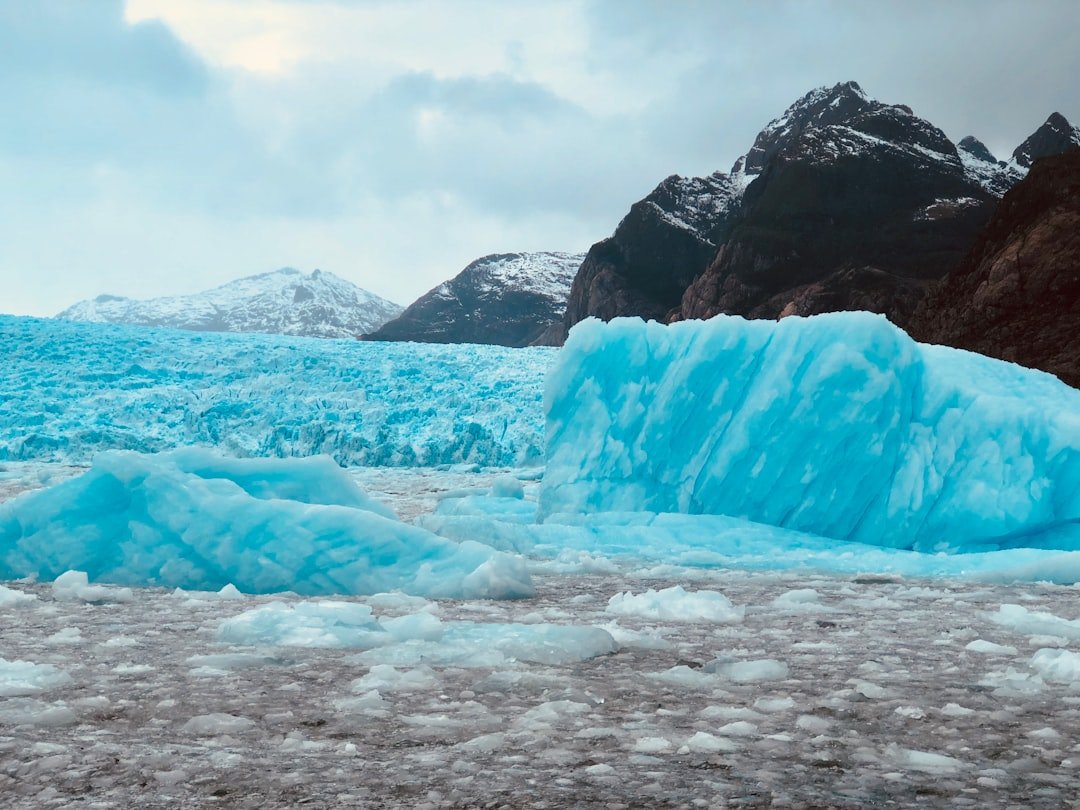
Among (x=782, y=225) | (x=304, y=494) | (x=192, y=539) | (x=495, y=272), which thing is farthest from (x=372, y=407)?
(x=495, y=272)

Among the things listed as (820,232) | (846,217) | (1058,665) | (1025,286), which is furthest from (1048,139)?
(1058,665)

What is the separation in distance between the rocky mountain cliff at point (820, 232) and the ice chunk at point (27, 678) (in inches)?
1880

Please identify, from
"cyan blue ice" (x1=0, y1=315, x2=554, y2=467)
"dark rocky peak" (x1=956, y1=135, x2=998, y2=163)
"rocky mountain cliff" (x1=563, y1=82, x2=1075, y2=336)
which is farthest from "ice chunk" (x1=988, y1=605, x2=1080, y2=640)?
"dark rocky peak" (x1=956, y1=135, x2=998, y2=163)

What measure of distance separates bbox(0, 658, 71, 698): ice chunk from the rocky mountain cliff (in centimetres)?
4774

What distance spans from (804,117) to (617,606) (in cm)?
9349

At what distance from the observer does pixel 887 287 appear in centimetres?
5031

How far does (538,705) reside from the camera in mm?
3145

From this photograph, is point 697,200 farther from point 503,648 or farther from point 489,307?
point 503,648

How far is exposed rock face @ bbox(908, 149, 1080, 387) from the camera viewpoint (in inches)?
1371

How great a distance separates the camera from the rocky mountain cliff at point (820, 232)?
182ft

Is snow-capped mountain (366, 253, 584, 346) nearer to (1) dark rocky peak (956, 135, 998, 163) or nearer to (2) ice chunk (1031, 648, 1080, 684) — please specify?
(1) dark rocky peak (956, 135, 998, 163)

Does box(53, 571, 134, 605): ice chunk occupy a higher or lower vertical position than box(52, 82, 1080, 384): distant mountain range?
lower

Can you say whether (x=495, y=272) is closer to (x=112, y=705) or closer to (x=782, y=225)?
(x=782, y=225)

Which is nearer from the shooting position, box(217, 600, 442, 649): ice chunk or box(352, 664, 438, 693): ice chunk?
box(352, 664, 438, 693): ice chunk
